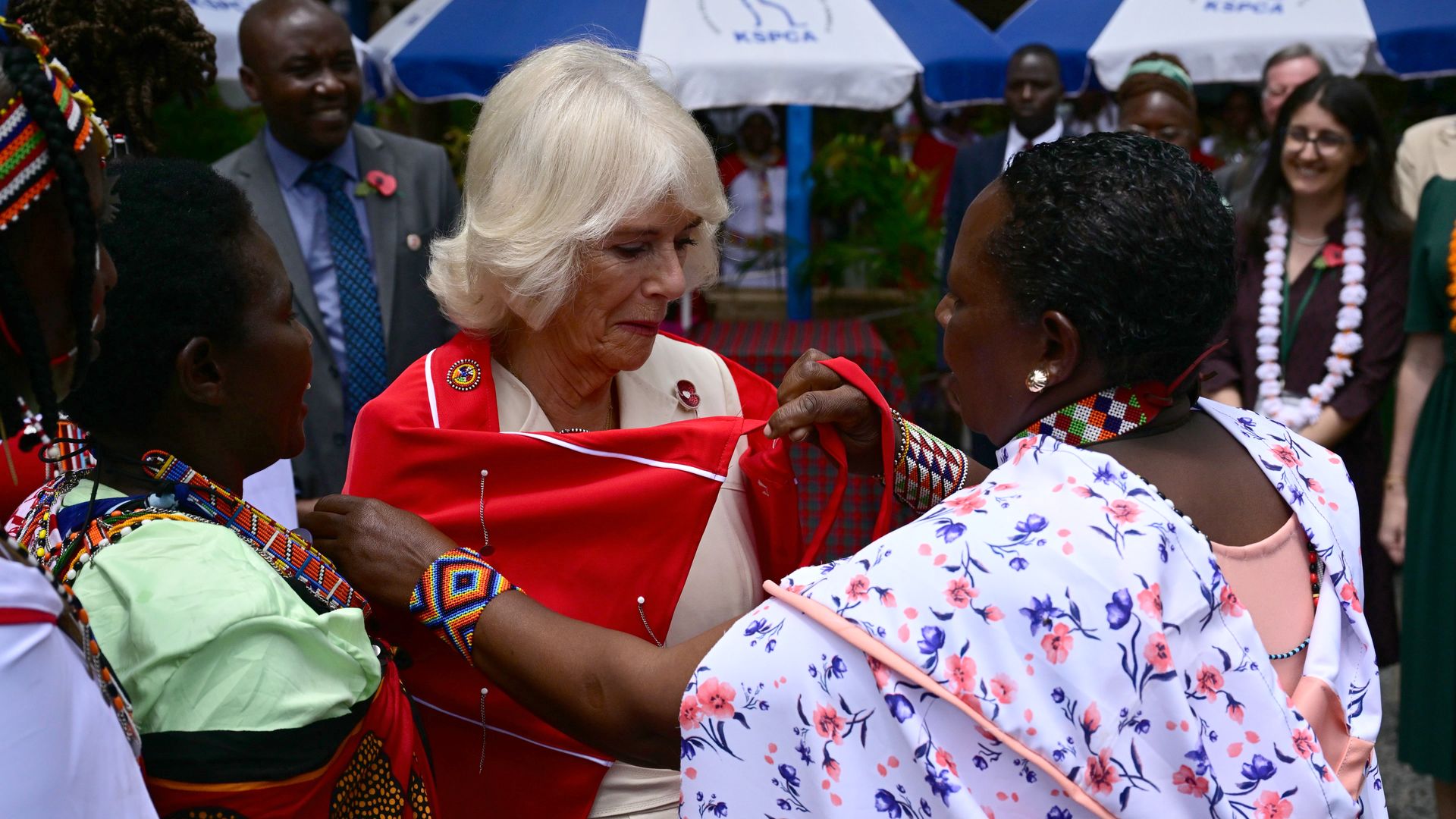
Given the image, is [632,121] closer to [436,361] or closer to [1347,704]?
[436,361]

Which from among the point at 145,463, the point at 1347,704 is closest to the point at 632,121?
the point at 145,463

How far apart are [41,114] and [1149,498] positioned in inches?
50.7

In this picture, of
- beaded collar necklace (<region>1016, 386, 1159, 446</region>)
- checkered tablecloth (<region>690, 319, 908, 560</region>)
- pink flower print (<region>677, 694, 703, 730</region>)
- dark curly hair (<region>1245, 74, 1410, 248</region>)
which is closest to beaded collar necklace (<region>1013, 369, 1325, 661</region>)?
beaded collar necklace (<region>1016, 386, 1159, 446</region>)

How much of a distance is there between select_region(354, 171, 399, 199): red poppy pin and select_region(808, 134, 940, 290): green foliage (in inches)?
132

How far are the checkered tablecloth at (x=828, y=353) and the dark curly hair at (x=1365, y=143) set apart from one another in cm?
196

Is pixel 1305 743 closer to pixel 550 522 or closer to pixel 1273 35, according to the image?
pixel 550 522

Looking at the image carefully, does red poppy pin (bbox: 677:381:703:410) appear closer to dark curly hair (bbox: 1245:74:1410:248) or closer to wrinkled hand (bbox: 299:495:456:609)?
wrinkled hand (bbox: 299:495:456:609)

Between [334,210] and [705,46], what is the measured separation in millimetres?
2744

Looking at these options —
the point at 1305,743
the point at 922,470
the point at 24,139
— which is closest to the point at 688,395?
the point at 922,470

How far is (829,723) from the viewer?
154 centimetres

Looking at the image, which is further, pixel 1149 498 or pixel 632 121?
pixel 632 121

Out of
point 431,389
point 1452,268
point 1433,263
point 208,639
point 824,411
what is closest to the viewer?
point 208,639

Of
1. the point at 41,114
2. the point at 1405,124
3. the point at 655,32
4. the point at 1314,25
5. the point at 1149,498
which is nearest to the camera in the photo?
the point at 41,114

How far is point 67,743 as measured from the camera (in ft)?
3.56
